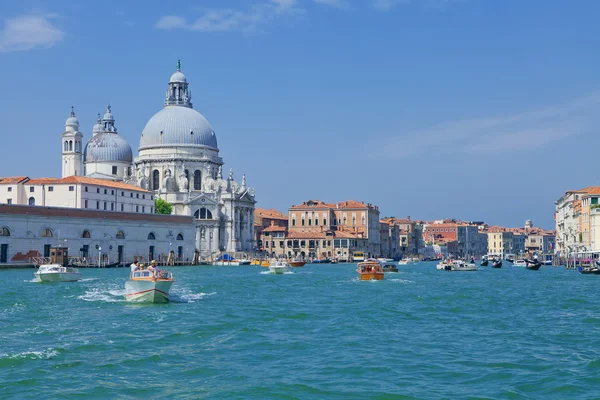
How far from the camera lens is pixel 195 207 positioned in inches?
3533

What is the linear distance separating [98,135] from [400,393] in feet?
278

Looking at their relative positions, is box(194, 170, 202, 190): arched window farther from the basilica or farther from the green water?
the green water

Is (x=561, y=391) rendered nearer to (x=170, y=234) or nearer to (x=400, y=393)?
(x=400, y=393)

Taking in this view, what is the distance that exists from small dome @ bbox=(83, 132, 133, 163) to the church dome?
6.37ft

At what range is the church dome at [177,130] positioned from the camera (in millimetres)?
93000

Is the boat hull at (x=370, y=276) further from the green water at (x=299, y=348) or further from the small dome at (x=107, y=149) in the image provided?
the small dome at (x=107, y=149)

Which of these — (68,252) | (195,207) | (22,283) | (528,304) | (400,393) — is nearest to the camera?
(400,393)

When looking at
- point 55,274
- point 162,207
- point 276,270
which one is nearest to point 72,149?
point 162,207

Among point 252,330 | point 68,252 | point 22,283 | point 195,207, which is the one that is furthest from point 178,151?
point 252,330

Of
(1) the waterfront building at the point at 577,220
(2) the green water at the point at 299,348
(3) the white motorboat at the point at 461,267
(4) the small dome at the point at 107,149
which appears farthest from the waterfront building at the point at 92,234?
(1) the waterfront building at the point at 577,220

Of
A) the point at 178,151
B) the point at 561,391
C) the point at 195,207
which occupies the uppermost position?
the point at 178,151

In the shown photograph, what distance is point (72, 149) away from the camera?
90062mm

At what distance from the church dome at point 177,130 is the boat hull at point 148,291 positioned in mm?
66618

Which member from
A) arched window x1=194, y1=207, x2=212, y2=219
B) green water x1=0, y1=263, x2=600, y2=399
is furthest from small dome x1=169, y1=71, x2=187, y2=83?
green water x1=0, y1=263, x2=600, y2=399
